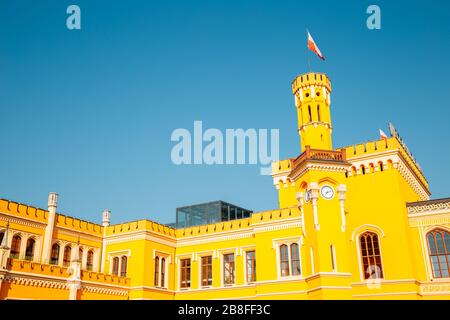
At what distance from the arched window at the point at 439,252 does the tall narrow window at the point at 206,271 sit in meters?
16.8

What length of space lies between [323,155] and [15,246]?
2245 centimetres

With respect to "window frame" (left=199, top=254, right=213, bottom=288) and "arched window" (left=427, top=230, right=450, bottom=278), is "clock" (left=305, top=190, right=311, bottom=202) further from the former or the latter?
"window frame" (left=199, top=254, right=213, bottom=288)

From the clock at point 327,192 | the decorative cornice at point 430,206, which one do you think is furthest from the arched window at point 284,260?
the decorative cornice at point 430,206

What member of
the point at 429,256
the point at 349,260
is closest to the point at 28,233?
the point at 349,260

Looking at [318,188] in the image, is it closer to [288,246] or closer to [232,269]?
[288,246]

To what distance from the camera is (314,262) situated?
29156mm

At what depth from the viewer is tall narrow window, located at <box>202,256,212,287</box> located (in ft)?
118

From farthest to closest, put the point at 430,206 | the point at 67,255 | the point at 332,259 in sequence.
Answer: the point at 67,255
the point at 430,206
the point at 332,259

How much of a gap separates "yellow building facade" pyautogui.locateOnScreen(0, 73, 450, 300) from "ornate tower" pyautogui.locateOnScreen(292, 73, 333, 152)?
0.08m

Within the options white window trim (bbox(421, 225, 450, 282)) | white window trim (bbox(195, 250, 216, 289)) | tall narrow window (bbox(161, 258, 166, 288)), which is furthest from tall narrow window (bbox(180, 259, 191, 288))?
white window trim (bbox(421, 225, 450, 282))

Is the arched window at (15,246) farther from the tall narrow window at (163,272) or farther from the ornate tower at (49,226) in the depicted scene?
the tall narrow window at (163,272)

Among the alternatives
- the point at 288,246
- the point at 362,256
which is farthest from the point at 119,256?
the point at 362,256

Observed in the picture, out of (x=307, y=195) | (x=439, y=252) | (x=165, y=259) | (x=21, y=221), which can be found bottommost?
(x=439, y=252)

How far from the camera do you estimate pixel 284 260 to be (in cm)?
3197
